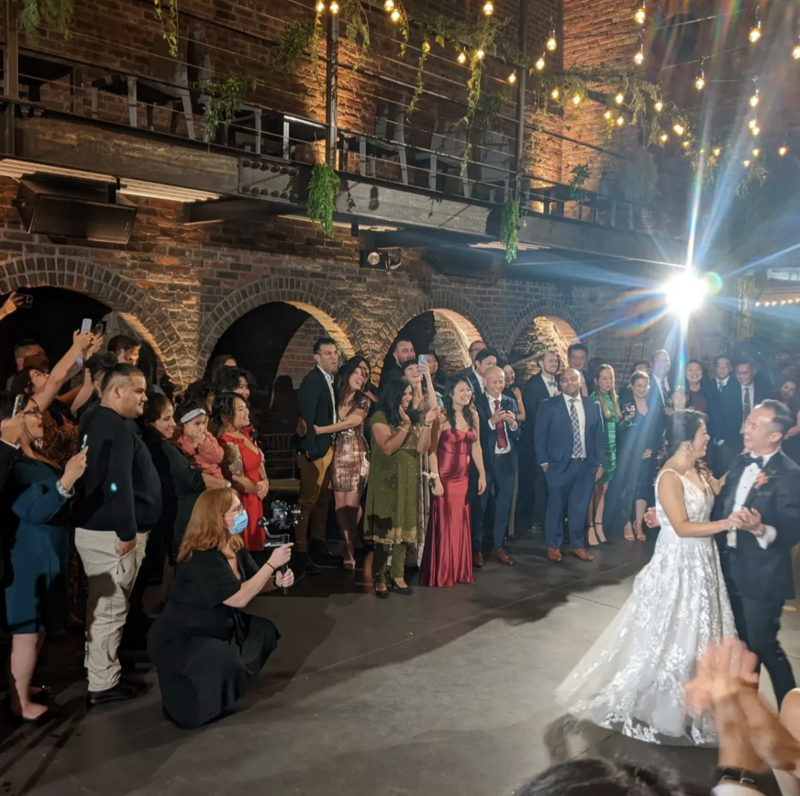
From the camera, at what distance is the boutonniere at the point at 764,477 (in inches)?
155

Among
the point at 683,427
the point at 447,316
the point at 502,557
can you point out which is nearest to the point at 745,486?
the point at 683,427

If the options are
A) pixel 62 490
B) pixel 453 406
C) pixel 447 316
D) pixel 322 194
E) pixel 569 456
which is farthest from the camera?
pixel 447 316

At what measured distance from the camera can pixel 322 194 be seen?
21.7 ft

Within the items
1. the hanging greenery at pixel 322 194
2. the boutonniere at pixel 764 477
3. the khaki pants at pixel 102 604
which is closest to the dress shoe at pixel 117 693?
the khaki pants at pixel 102 604

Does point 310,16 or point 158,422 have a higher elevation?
point 310,16

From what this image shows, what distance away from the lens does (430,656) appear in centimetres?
492

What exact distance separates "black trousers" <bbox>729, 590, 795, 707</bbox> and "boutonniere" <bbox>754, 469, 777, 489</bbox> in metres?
0.56

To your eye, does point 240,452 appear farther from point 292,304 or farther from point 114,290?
point 292,304

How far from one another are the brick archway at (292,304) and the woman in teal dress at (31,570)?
3.75 meters

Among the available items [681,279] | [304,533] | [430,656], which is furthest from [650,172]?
[430,656]

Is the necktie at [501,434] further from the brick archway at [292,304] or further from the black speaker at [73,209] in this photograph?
the black speaker at [73,209]

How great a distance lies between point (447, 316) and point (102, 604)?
734 centimetres

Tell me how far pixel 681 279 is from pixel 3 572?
11019mm

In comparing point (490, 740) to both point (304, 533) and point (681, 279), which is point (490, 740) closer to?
point (304, 533)
